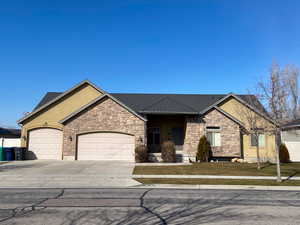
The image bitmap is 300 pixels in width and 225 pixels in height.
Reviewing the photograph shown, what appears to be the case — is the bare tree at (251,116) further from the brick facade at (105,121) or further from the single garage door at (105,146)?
the single garage door at (105,146)

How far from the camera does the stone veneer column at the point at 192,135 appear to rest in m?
21.8

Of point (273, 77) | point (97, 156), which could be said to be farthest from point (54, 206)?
point (97, 156)

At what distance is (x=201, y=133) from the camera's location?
871 inches

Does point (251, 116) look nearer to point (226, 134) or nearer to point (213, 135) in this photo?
point (226, 134)

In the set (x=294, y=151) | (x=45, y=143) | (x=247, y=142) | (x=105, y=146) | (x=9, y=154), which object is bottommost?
(x=9, y=154)

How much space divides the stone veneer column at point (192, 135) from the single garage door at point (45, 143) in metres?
11.2

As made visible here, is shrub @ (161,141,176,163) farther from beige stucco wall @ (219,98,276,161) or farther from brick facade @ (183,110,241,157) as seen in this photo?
beige stucco wall @ (219,98,276,161)

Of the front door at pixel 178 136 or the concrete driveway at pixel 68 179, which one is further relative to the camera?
the front door at pixel 178 136

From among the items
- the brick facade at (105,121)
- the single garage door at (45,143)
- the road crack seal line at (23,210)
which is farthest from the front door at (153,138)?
the road crack seal line at (23,210)

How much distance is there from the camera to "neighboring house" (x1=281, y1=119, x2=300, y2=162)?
2298cm

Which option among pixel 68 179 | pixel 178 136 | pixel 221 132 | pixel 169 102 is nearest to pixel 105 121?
pixel 169 102

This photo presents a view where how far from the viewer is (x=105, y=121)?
21.2m

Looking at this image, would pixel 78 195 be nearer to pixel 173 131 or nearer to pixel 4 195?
pixel 4 195

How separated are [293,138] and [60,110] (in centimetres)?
2617
